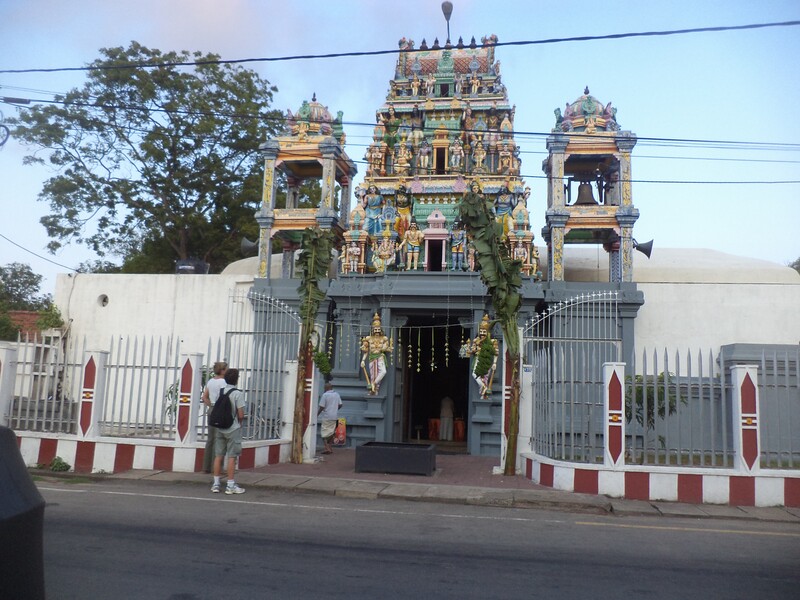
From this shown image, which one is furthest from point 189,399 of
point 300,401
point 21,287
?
point 21,287

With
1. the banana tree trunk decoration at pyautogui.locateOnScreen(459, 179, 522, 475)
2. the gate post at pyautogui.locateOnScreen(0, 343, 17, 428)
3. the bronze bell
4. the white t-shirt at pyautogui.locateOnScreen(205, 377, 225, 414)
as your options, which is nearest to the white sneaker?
the white t-shirt at pyautogui.locateOnScreen(205, 377, 225, 414)

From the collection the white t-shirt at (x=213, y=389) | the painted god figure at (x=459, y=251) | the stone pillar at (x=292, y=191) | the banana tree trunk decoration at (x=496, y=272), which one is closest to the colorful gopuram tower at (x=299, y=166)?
the stone pillar at (x=292, y=191)

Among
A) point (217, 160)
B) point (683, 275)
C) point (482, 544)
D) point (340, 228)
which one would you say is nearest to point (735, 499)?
point (482, 544)

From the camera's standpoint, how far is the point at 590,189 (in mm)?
19359

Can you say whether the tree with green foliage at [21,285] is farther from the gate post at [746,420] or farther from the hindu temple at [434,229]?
the gate post at [746,420]

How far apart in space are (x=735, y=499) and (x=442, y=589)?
664cm

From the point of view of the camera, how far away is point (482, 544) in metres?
6.42

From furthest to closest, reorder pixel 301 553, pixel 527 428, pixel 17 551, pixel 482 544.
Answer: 1. pixel 527 428
2. pixel 482 544
3. pixel 301 553
4. pixel 17 551

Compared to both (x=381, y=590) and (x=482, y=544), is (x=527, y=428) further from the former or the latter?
(x=381, y=590)

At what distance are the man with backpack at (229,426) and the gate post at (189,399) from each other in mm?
2020

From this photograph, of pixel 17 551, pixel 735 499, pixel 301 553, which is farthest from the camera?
pixel 735 499

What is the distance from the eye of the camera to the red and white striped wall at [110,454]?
35.8ft

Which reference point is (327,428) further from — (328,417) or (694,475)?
(694,475)

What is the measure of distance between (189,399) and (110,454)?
1.62 metres
